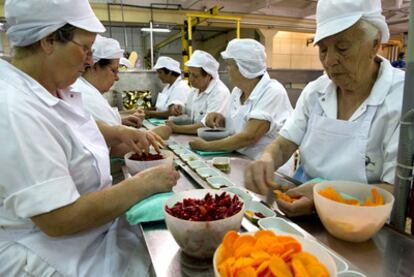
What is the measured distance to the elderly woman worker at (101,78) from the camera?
186 centimetres

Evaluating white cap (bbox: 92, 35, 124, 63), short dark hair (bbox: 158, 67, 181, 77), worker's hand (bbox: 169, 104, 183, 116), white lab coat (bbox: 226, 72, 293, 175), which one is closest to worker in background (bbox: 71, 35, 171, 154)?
white cap (bbox: 92, 35, 124, 63)

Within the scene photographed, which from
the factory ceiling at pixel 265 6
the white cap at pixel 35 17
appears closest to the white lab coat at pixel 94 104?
the white cap at pixel 35 17

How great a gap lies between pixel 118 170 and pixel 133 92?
2.63 m

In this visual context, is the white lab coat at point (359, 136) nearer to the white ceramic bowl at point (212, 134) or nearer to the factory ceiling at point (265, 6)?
the white ceramic bowl at point (212, 134)

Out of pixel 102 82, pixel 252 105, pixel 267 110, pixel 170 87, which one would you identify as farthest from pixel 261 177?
pixel 170 87

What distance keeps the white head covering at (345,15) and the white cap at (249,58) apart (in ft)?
3.46

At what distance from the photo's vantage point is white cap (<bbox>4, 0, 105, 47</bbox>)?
944mm

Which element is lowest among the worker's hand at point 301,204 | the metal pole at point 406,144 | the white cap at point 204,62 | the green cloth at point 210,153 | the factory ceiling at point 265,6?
the green cloth at point 210,153

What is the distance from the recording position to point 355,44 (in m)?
1.12

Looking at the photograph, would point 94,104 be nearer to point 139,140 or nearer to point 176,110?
point 139,140

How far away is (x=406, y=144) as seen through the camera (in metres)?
0.86

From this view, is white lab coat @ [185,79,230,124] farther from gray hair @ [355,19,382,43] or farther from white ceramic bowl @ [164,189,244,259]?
white ceramic bowl @ [164,189,244,259]

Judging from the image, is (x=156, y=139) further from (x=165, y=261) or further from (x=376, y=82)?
(x=376, y=82)

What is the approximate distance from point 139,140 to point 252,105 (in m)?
0.97
